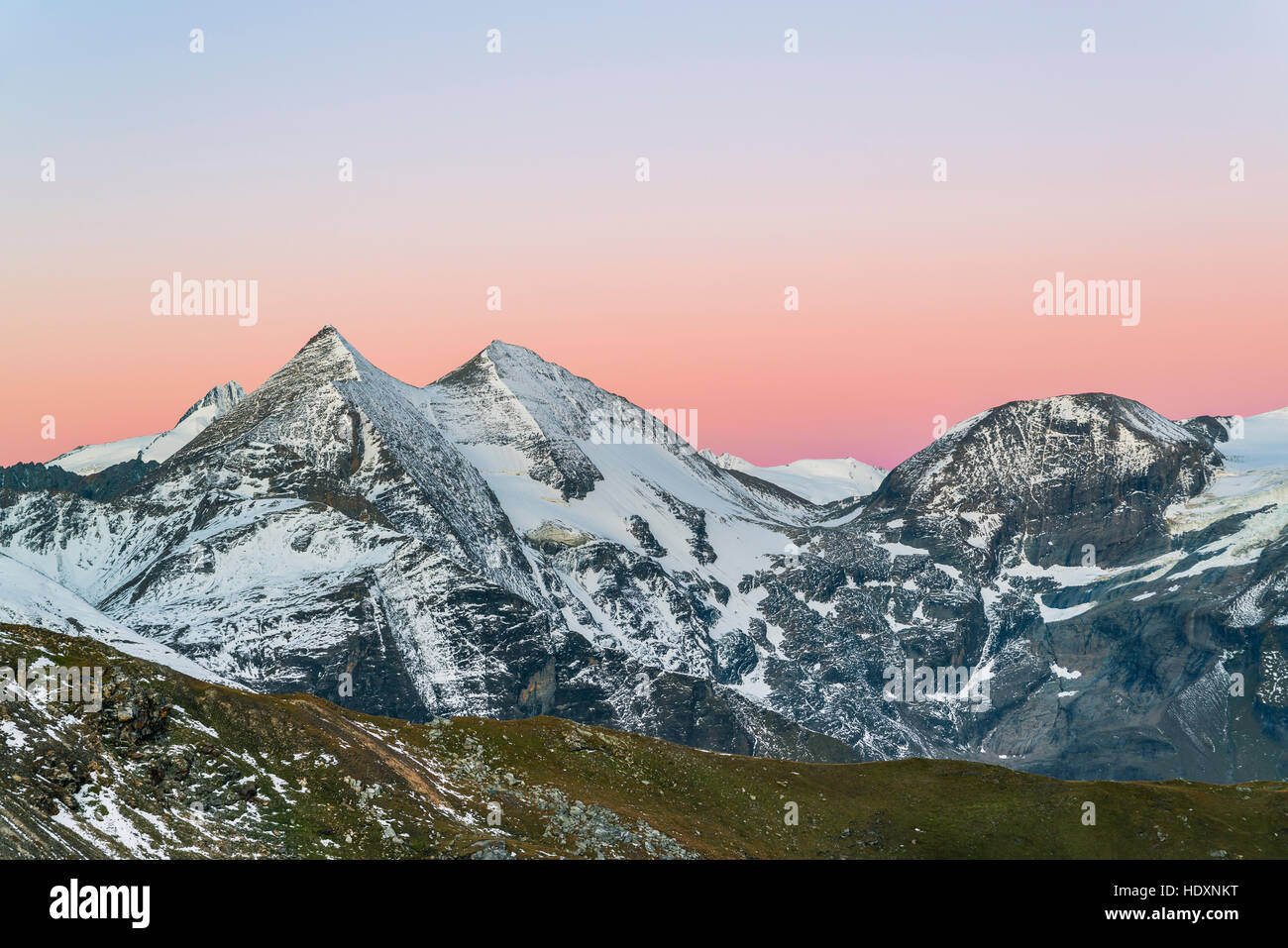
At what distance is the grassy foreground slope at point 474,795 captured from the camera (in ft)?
308

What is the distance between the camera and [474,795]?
120125mm

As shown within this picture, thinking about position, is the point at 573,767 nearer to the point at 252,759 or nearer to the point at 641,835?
the point at 641,835

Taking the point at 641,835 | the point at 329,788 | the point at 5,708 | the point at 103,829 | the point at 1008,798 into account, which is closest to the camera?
the point at 103,829

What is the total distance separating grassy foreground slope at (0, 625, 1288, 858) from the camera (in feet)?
308
